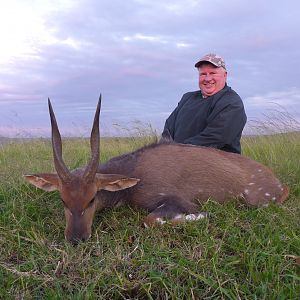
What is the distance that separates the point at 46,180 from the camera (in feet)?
15.1

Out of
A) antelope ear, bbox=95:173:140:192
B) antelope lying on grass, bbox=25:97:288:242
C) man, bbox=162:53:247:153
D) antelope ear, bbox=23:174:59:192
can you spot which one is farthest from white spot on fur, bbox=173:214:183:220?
man, bbox=162:53:247:153

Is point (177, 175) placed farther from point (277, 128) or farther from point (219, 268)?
point (277, 128)

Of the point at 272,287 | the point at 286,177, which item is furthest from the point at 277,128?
the point at 272,287

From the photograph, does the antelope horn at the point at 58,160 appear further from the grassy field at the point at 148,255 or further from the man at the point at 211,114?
the man at the point at 211,114

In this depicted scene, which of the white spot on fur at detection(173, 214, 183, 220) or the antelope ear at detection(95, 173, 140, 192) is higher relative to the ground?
the antelope ear at detection(95, 173, 140, 192)

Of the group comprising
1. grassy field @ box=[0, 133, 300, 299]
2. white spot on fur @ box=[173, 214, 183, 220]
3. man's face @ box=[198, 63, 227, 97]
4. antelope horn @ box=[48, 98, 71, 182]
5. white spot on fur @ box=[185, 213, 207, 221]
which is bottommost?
grassy field @ box=[0, 133, 300, 299]

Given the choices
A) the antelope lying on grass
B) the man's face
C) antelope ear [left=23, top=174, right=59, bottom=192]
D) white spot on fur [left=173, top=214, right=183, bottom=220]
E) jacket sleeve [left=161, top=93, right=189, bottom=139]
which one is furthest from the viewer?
jacket sleeve [left=161, top=93, right=189, bottom=139]

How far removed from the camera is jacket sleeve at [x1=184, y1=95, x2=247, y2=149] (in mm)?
6453

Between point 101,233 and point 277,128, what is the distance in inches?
302

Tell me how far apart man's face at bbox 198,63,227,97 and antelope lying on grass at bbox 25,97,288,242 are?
5.11ft

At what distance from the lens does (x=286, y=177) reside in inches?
268

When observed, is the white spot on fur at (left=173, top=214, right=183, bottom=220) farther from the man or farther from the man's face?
the man's face

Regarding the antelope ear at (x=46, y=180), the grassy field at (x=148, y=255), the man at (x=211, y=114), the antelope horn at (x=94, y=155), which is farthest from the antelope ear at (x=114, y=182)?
the man at (x=211, y=114)

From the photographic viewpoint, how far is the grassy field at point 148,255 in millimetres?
3129
